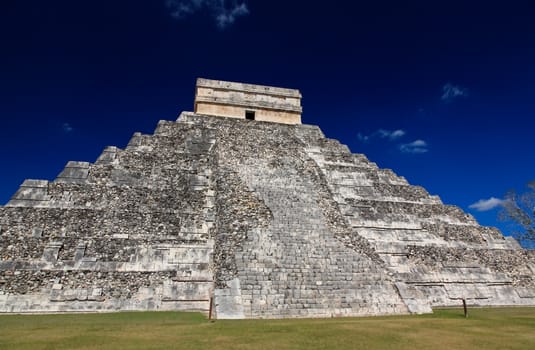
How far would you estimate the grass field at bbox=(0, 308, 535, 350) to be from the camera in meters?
Result: 5.29

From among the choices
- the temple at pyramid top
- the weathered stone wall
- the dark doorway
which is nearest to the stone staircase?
the temple at pyramid top

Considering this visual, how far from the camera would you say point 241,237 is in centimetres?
1066

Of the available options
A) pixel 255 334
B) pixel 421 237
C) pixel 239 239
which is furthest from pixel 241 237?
pixel 421 237

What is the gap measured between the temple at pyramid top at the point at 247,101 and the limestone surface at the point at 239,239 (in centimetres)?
213

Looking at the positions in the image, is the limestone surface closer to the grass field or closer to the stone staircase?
the stone staircase

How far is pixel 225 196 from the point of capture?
40.3 feet

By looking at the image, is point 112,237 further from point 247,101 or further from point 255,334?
point 247,101

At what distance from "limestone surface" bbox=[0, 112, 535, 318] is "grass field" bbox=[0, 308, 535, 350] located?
5.24 feet

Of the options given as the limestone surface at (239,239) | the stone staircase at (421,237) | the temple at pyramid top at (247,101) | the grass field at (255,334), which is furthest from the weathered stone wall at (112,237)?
the stone staircase at (421,237)

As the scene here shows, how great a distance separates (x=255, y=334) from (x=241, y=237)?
188 inches

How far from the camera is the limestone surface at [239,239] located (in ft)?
30.9

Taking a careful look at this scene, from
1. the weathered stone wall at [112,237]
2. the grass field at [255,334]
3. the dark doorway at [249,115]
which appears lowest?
the grass field at [255,334]

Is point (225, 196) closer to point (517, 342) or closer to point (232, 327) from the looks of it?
point (232, 327)

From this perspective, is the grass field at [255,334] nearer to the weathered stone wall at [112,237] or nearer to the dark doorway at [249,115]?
the weathered stone wall at [112,237]
